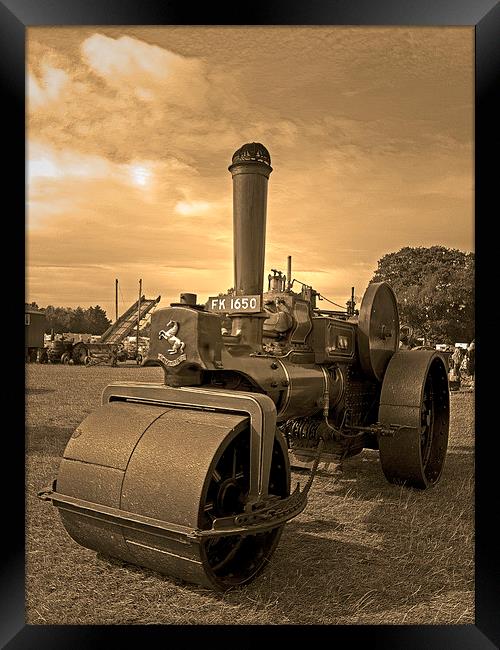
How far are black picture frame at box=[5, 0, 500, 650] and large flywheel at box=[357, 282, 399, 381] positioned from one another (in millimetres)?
2155

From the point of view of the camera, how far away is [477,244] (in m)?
3.29

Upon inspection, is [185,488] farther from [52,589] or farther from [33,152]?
[33,152]

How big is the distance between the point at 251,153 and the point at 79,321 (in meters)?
3.11

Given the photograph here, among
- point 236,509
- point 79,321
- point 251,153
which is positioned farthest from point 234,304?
point 79,321

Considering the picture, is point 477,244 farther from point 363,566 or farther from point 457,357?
point 457,357

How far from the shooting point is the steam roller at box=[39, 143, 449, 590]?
2822 millimetres

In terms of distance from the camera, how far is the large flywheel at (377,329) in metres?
5.44

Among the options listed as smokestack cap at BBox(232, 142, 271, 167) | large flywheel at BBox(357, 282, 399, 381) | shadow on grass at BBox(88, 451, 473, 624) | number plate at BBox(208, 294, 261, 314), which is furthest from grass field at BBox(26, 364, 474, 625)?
smokestack cap at BBox(232, 142, 271, 167)

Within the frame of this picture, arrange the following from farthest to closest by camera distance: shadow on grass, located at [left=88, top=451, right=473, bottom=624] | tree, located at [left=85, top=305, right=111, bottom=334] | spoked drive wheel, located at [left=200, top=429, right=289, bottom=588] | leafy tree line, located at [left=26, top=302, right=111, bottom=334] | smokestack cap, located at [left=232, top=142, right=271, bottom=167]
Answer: tree, located at [left=85, top=305, right=111, bottom=334], leafy tree line, located at [left=26, top=302, right=111, bottom=334], smokestack cap, located at [left=232, top=142, right=271, bottom=167], shadow on grass, located at [left=88, top=451, right=473, bottom=624], spoked drive wheel, located at [left=200, top=429, right=289, bottom=588]

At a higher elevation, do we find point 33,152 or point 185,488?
point 33,152

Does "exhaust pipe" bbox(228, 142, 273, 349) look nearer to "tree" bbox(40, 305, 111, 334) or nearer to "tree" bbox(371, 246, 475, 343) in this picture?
"tree" bbox(371, 246, 475, 343)

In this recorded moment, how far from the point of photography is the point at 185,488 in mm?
2752
